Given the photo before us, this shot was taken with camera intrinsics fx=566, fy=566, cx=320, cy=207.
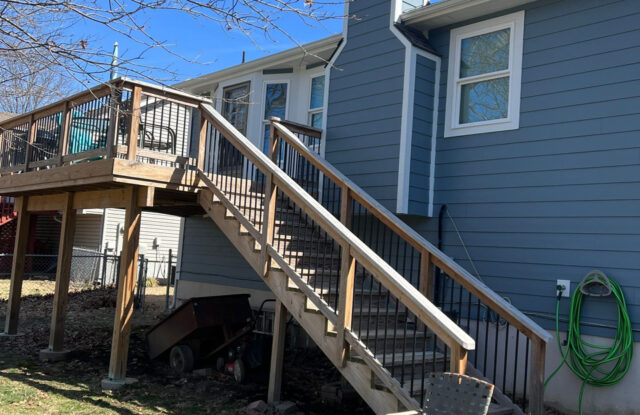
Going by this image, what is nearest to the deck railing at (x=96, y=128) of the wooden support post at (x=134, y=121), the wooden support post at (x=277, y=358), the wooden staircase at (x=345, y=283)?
the wooden support post at (x=134, y=121)

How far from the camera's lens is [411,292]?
4.17m

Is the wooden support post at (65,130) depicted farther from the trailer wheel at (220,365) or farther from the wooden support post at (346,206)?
the wooden support post at (346,206)

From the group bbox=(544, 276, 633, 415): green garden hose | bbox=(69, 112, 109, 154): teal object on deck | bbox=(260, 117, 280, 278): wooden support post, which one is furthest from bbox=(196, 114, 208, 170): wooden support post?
bbox=(544, 276, 633, 415): green garden hose

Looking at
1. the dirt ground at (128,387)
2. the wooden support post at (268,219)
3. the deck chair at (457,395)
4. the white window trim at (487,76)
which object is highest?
the white window trim at (487,76)

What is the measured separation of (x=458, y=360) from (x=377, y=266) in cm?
100

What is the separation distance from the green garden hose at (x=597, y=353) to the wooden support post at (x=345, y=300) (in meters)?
2.38

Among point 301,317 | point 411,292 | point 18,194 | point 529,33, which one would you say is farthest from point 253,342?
point 18,194

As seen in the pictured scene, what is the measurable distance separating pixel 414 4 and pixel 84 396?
634cm

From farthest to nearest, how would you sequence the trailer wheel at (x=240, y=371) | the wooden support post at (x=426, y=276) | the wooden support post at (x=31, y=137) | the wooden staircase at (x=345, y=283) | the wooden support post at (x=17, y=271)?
the wooden support post at (x=17, y=271) < the wooden support post at (x=31, y=137) < the trailer wheel at (x=240, y=371) < the wooden support post at (x=426, y=276) < the wooden staircase at (x=345, y=283)

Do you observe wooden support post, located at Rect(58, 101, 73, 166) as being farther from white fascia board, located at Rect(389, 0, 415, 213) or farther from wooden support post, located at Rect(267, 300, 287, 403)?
white fascia board, located at Rect(389, 0, 415, 213)

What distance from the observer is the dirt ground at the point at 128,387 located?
568 cm

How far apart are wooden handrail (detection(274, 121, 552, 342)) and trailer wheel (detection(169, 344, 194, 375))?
2.93 m

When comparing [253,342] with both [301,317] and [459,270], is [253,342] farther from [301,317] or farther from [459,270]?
[459,270]

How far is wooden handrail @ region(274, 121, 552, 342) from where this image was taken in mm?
4836
